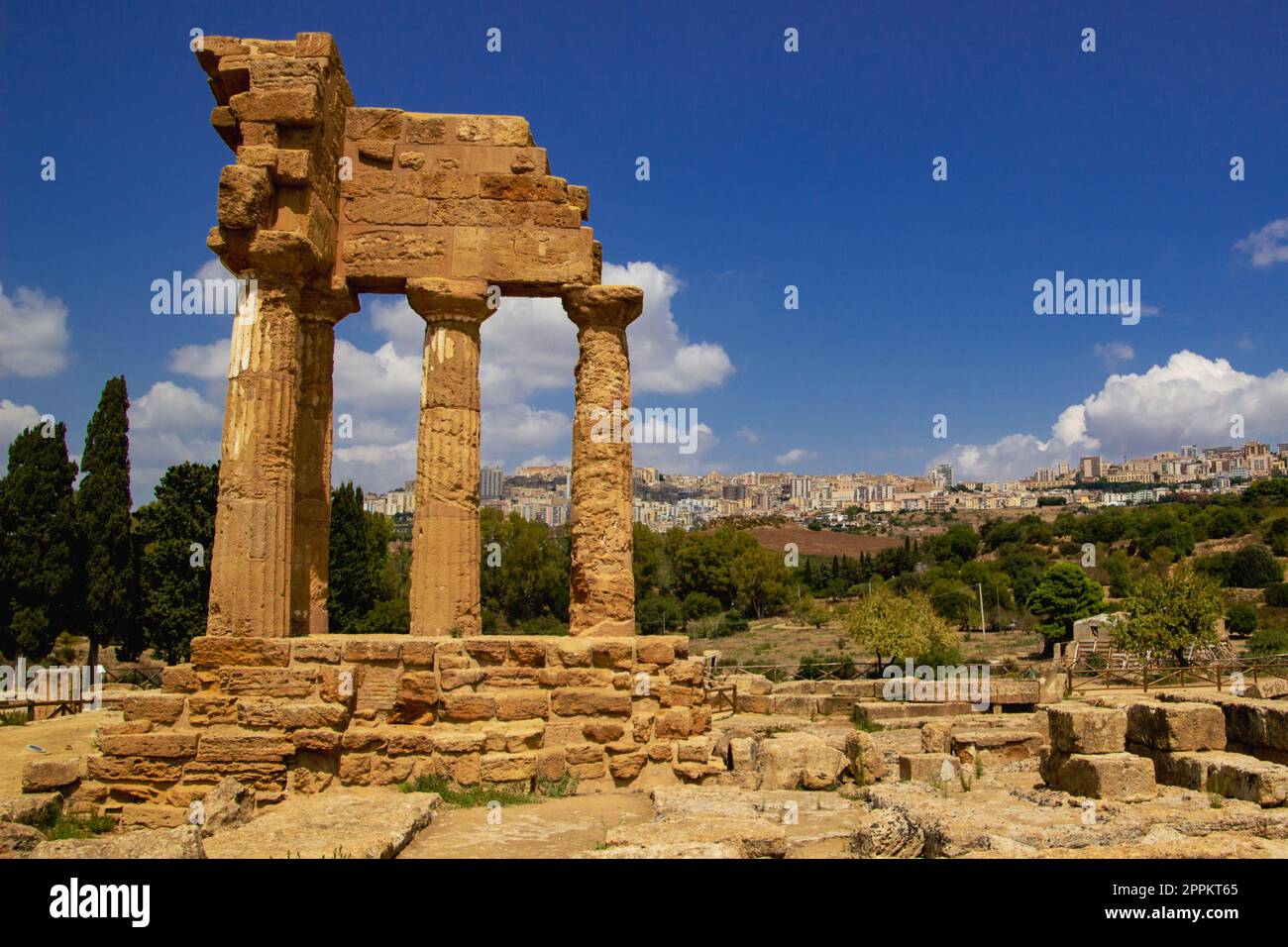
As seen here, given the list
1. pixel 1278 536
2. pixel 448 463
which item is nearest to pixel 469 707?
pixel 448 463

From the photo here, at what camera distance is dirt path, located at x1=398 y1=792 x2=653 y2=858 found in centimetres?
732

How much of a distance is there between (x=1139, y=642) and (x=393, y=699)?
103ft

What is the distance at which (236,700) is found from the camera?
1029cm

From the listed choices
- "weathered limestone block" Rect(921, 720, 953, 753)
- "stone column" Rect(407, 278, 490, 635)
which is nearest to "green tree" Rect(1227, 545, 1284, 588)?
"weathered limestone block" Rect(921, 720, 953, 753)

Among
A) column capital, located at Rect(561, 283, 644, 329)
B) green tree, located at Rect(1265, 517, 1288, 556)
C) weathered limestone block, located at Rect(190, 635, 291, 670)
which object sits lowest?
weathered limestone block, located at Rect(190, 635, 291, 670)

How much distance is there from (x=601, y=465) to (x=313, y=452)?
13.1 feet

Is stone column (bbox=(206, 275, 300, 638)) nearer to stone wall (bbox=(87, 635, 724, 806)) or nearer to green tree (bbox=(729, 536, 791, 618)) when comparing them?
stone wall (bbox=(87, 635, 724, 806))

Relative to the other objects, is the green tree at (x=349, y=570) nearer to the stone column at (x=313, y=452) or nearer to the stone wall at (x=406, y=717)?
the stone column at (x=313, y=452)

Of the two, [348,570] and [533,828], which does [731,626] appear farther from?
[533,828]

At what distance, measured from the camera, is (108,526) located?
34.0 meters

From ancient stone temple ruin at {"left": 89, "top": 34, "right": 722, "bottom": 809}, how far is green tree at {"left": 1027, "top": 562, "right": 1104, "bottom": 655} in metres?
43.1
